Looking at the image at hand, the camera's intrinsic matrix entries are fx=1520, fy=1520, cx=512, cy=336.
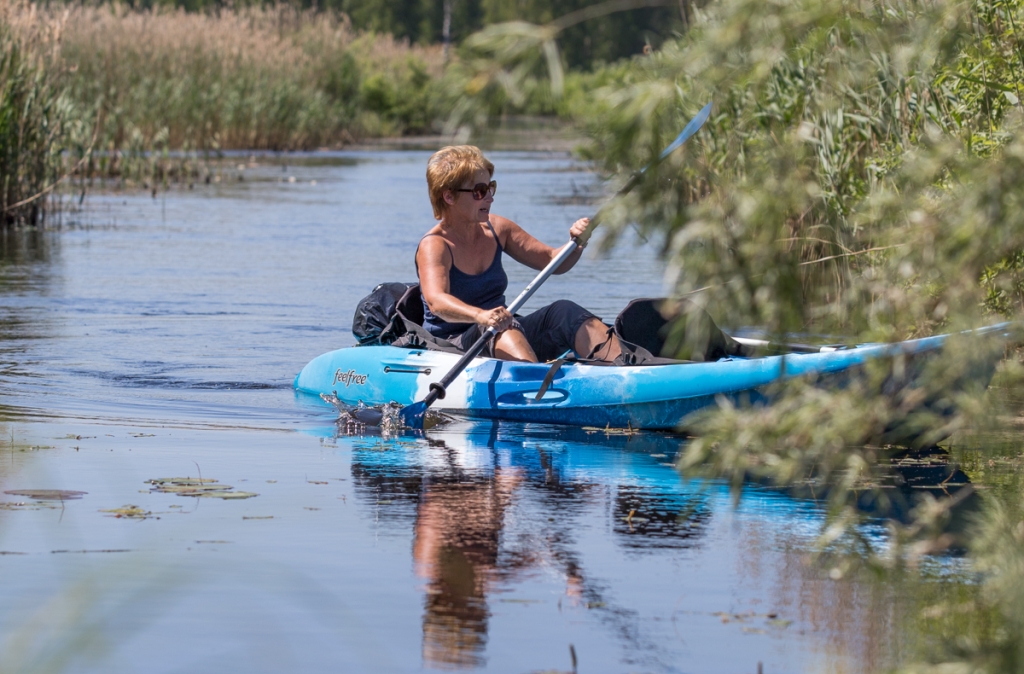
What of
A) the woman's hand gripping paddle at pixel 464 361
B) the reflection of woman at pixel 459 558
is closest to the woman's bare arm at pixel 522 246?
the woman's hand gripping paddle at pixel 464 361

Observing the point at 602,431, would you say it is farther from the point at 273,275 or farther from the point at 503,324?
the point at 273,275

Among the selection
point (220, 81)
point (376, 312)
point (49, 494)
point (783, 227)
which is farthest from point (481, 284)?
point (220, 81)

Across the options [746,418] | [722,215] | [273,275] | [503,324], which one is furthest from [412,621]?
[273,275]

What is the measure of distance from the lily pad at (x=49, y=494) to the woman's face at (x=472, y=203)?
2170mm

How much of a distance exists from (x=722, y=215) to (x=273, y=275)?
31.4 ft

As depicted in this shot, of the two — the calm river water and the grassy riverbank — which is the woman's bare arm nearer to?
the calm river water

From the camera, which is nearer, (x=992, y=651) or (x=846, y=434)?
(x=992, y=651)

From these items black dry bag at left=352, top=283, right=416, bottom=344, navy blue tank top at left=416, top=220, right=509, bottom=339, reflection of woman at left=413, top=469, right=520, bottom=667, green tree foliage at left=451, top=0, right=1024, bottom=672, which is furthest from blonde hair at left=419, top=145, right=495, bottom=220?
green tree foliage at left=451, top=0, right=1024, bottom=672

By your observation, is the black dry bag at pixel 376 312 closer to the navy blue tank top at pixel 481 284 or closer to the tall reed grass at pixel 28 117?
the navy blue tank top at pixel 481 284

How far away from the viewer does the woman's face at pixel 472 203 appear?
6.28 m

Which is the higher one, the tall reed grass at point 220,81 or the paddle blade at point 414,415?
the tall reed grass at point 220,81

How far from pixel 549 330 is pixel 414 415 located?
692mm

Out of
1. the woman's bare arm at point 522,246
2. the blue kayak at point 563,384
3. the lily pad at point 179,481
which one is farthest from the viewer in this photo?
the woman's bare arm at point 522,246

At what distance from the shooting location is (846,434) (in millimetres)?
2514
